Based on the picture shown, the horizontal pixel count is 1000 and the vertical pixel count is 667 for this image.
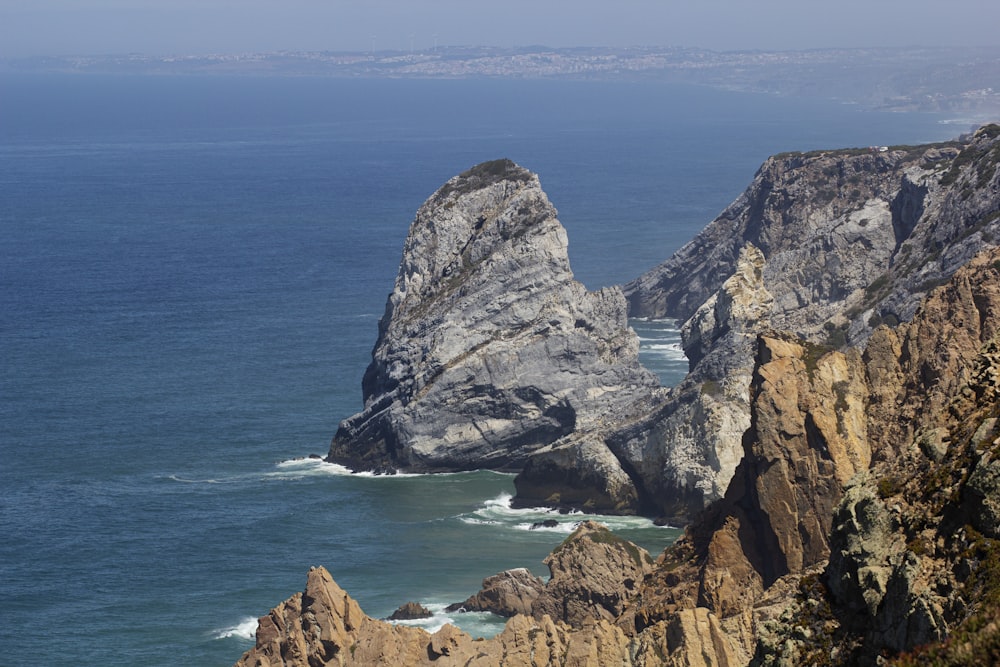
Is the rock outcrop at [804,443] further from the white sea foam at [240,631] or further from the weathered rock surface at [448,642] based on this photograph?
the white sea foam at [240,631]

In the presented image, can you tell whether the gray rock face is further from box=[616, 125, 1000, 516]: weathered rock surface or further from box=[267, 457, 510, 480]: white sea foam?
box=[616, 125, 1000, 516]: weathered rock surface

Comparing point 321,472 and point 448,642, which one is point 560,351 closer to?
point 321,472

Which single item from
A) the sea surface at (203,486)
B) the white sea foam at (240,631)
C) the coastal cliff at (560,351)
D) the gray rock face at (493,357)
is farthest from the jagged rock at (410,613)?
the gray rock face at (493,357)

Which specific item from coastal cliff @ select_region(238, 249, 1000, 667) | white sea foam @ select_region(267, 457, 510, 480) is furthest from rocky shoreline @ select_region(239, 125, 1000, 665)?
white sea foam @ select_region(267, 457, 510, 480)

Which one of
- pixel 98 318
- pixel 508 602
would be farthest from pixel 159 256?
pixel 508 602

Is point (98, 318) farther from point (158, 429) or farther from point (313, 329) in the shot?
point (158, 429)

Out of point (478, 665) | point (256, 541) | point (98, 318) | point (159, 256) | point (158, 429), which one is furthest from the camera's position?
point (159, 256)
